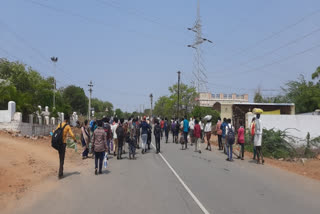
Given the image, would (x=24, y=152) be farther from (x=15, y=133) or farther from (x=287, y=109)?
(x=287, y=109)

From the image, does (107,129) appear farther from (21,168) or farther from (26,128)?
(26,128)

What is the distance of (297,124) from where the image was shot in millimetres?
20781

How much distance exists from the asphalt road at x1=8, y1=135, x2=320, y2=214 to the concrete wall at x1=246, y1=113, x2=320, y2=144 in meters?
9.09

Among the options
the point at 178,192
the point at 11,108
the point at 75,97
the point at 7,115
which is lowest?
the point at 178,192

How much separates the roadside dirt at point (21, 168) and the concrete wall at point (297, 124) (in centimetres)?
1315

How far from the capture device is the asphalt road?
680 centimetres

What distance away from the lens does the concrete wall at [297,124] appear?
20.4 meters

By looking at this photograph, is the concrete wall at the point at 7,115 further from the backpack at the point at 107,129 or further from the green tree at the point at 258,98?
the green tree at the point at 258,98

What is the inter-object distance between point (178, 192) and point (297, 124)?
15.3 meters

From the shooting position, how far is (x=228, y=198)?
25.3 ft

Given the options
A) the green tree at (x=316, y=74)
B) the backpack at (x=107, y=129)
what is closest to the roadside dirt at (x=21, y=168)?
the backpack at (x=107, y=129)

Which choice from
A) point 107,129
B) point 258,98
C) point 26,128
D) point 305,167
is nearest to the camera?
point 305,167

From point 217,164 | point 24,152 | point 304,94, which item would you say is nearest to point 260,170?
point 217,164

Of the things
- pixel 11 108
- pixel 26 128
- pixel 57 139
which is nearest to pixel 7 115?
pixel 11 108
